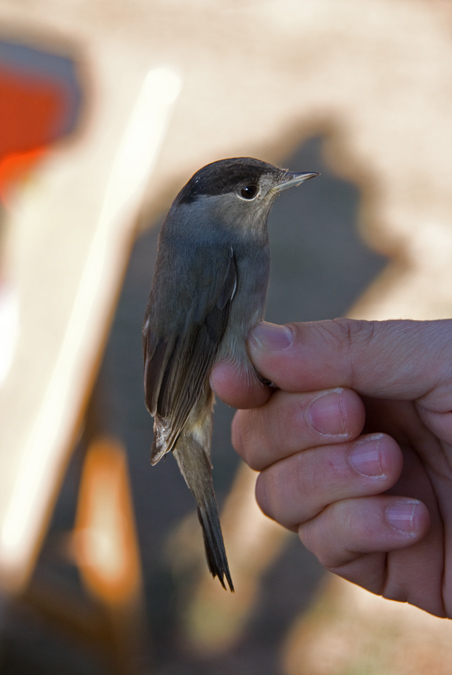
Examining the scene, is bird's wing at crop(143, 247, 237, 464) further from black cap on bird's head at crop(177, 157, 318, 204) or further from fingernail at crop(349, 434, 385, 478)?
fingernail at crop(349, 434, 385, 478)

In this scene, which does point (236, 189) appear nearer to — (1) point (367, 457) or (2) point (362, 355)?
(2) point (362, 355)

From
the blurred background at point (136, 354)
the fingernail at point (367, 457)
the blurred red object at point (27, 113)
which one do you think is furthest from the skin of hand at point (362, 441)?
the blurred red object at point (27, 113)

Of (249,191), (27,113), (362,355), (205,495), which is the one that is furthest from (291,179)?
(27,113)

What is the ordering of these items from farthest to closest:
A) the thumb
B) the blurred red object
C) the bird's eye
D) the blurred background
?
the blurred red object → the blurred background → the bird's eye → the thumb

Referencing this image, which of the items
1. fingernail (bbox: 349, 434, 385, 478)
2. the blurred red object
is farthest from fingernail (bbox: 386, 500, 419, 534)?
the blurred red object

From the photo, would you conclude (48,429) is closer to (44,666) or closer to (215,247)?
(215,247)

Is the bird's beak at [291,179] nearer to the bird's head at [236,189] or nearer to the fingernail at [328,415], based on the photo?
the bird's head at [236,189]

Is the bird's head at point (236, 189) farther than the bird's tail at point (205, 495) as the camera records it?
No
